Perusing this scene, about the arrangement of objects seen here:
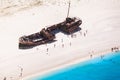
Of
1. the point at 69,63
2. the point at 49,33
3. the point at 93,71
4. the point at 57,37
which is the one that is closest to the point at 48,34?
the point at 49,33

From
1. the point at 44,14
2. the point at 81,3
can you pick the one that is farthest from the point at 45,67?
the point at 81,3

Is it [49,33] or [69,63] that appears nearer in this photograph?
[69,63]

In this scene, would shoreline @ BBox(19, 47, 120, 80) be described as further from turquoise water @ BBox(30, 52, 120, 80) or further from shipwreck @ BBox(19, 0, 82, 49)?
shipwreck @ BBox(19, 0, 82, 49)

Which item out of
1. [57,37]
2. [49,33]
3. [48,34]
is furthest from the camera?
[57,37]

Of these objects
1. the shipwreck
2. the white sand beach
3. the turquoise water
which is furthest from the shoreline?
the shipwreck

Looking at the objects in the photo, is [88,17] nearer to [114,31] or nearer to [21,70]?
[114,31]

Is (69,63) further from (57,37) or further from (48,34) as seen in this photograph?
(48,34)
